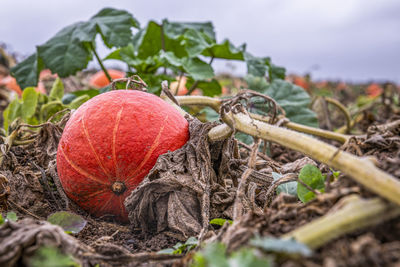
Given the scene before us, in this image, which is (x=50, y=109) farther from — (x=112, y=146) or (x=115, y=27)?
(x=112, y=146)

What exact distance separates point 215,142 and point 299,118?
1834 millimetres

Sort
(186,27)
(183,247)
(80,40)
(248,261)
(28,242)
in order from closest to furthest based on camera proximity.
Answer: (248,261) < (28,242) < (183,247) < (80,40) < (186,27)

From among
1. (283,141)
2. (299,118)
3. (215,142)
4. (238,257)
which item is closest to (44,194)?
(215,142)

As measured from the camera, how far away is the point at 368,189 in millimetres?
935

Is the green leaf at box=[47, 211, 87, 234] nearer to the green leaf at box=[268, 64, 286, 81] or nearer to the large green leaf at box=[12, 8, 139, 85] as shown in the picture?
the large green leaf at box=[12, 8, 139, 85]

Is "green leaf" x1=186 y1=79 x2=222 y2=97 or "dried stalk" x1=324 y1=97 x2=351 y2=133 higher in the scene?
"green leaf" x1=186 y1=79 x2=222 y2=97

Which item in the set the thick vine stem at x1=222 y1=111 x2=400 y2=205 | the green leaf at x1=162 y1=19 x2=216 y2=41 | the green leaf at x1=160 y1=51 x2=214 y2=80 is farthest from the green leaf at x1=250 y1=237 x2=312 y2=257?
the green leaf at x1=162 y1=19 x2=216 y2=41

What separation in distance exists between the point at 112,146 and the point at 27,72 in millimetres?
2016

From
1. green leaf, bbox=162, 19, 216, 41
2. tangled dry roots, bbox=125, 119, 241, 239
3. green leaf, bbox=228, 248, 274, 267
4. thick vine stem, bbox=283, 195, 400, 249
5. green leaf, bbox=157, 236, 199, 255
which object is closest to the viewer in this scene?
green leaf, bbox=228, 248, 274, 267

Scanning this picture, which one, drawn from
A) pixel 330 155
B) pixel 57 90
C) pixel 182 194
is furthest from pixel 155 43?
pixel 330 155

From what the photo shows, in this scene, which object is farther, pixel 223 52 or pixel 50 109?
pixel 223 52

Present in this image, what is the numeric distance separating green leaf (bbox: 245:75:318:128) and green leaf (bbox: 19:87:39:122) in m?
1.76

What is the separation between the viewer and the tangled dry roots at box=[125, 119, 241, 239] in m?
1.48

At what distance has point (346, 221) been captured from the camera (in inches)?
34.4
